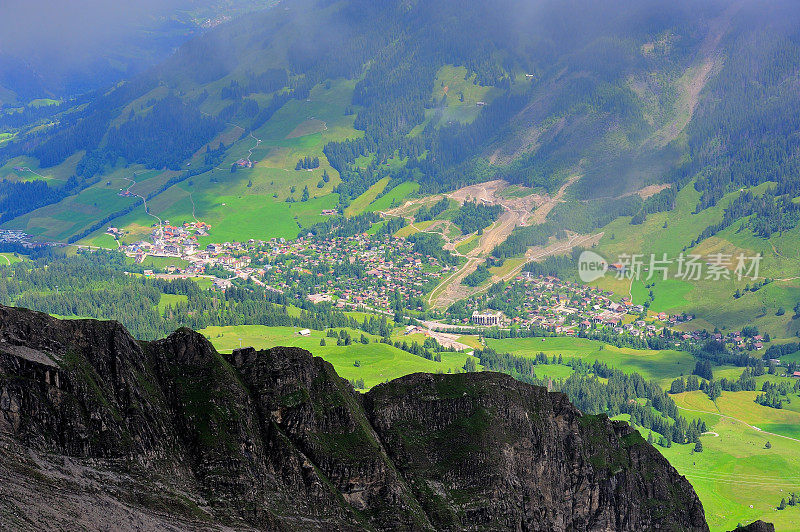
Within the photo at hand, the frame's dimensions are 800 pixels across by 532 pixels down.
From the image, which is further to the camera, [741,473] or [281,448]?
[741,473]

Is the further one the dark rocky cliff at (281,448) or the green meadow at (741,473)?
the green meadow at (741,473)

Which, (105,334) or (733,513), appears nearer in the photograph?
(105,334)

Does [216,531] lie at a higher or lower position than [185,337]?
lower

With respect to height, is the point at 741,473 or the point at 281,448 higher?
the point at 281,448

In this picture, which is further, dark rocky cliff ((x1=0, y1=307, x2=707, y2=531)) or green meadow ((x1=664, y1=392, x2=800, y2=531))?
green meadow ((x1=664, y1=392, x2=800, y2=531))

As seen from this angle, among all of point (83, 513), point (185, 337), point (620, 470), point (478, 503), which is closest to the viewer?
point (83, 513)

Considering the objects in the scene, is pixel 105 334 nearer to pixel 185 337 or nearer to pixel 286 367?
pixel 185 337

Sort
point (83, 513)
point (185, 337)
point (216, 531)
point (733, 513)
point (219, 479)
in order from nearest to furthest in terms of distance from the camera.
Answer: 1. point (83, 513)
2. point (216, 531)
3. point (219, 479)
4. point (185, 337)
5. point (733, 513)

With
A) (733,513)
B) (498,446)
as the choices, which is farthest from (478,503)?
(733,513)
